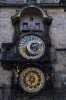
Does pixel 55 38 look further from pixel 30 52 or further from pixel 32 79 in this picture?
pixel 32 79

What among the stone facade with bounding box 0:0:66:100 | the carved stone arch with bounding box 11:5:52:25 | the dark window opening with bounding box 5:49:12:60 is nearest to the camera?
the stone facade with bounding box 0:0:66:100

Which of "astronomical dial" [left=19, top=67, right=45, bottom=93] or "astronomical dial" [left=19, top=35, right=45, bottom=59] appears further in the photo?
"astronomical dial" [left=19, top=35, right=45, bottom=59]

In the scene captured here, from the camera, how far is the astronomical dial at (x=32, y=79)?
9.33 metres

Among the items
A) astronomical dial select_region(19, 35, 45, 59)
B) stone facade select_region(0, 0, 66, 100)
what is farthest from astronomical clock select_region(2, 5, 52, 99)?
stone facade select_region(0, 0, 66, 100)

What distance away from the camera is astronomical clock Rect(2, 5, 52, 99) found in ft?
30.6

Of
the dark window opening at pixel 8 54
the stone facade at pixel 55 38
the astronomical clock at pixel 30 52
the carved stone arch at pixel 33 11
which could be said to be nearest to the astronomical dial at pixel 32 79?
the astronomical clock at pixel 30 52

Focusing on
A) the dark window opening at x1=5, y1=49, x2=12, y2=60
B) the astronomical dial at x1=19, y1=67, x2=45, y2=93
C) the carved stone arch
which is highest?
the carved stone arch

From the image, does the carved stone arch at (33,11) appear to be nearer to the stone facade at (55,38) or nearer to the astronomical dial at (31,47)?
the stone facade at (55,38)

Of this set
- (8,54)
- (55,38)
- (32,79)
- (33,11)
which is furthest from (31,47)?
(33,11)

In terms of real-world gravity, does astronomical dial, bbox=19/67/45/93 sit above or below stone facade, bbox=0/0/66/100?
below

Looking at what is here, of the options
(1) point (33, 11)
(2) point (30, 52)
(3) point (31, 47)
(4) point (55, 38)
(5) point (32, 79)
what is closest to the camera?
(5) point (32, 79)

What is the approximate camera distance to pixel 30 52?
992cm

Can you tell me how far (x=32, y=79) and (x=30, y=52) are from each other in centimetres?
116

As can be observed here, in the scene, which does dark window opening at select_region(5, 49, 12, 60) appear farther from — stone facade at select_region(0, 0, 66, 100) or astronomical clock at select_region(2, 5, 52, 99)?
stone facade at select_region(0, 0, 66, 100)
